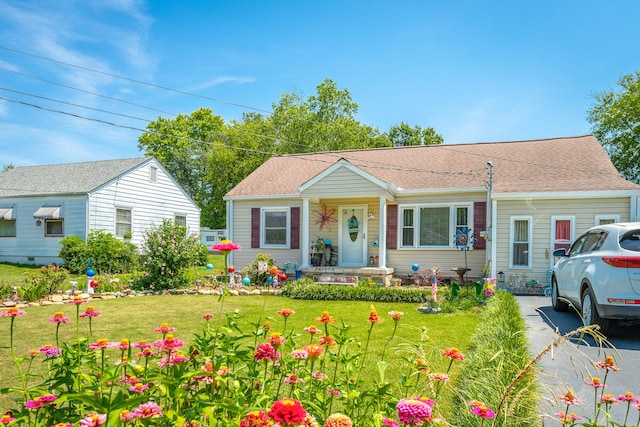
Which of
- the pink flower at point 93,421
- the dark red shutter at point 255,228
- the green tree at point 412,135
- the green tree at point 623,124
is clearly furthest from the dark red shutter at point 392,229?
the green tree at point 412,135

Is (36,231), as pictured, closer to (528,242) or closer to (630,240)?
(528,242)

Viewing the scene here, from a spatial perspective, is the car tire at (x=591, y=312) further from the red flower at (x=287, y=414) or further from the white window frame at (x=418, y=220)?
the white window frame at (x=418, y=220)

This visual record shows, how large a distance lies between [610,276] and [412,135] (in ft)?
120

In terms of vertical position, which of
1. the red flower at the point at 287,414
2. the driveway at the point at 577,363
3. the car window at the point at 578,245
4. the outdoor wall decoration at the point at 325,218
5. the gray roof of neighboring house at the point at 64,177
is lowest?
the driveway at the point at 577,363

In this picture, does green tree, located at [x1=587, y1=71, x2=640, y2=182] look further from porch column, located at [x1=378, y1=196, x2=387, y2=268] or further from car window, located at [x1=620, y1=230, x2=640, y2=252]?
car window, located at [x1=620, y1=230, x2=640, y2=252]

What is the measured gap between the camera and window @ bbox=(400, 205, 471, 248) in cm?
1443

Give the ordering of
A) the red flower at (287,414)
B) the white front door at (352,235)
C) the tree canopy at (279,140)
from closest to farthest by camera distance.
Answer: the red flower at (287,414), the white front door at (352,235), the tree canopy at (279,140)

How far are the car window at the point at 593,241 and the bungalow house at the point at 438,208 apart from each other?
5.55 metres

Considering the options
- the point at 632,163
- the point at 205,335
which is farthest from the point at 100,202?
the point at 632,163

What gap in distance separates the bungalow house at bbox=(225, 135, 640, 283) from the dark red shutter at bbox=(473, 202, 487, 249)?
1.2 inches

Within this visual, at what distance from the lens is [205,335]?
246 cm

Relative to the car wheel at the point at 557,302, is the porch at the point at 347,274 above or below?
below

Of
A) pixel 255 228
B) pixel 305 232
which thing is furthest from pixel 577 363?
pixel 255 228

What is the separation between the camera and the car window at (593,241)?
6.71 meters
